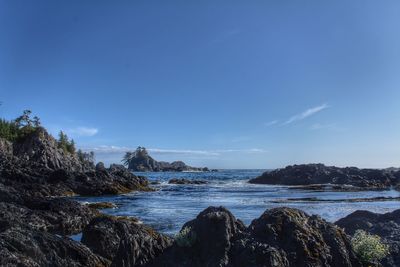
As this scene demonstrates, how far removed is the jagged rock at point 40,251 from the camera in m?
10.0

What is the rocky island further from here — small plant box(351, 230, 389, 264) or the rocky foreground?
the rocky foreground

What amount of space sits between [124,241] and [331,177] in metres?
79.8

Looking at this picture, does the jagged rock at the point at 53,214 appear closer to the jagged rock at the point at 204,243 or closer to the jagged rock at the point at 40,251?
the jagged rock at the point at 40,251

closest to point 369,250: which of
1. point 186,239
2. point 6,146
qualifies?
point 186,239

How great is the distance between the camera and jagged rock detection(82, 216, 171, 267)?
10.4 meters

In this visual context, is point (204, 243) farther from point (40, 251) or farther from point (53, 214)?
point (53, 214)

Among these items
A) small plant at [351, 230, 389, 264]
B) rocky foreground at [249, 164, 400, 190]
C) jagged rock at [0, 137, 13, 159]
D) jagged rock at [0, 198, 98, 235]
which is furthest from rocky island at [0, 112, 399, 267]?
jagged rock at [0, 137, 13, 159]

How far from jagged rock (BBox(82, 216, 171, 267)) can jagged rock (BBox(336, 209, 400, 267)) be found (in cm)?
564

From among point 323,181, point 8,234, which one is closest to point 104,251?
point 8,234

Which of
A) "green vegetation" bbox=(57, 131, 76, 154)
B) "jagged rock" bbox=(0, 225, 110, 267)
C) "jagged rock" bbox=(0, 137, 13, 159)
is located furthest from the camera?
"green vegetation" bbox=(57, 131, 76, 154)

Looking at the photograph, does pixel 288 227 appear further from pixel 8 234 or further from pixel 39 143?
pixel 39 143

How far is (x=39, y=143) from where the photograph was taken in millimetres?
81812

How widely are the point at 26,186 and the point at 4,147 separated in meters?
37.6

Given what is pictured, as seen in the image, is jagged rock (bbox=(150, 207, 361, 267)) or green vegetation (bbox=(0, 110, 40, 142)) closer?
jagged rock (bbox=(150, 207, 361, 267))
